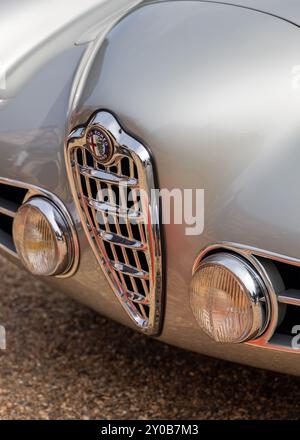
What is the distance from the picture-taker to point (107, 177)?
1.81 metres

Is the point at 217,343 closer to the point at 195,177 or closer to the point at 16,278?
the point at 195,177

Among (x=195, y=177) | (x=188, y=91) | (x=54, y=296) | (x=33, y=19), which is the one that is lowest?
(x=54, y=296)

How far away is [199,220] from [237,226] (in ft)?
0.33

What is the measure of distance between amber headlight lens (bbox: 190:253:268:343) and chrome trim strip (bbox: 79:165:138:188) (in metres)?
0.25

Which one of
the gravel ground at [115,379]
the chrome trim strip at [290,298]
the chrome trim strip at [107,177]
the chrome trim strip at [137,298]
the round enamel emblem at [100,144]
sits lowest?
the gravel ground at [115,379]

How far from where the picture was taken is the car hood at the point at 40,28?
7.10ft

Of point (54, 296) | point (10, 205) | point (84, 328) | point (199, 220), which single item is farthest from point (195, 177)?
point (54, 296)

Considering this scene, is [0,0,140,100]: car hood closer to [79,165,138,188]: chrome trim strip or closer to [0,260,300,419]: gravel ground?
[79,165,138,188]: chrome trim strip

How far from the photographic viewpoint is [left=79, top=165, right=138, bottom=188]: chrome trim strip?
1.78 meters

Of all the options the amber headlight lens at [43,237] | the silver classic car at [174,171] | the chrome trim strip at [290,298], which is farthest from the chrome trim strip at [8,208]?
the chrome trim strip at [290,298]

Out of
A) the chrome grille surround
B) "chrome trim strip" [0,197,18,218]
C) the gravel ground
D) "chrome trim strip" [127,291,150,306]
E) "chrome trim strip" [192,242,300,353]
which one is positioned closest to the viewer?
"chrome trim strip" [192,242,300,353]

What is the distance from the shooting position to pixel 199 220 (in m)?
1.72

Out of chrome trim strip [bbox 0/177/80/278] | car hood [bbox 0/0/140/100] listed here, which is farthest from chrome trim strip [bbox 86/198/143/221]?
car hood [bbox 0/0/140/100]

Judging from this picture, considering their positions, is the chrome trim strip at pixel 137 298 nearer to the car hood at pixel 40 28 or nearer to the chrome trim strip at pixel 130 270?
the chrome trim strip at pixel 130 270
